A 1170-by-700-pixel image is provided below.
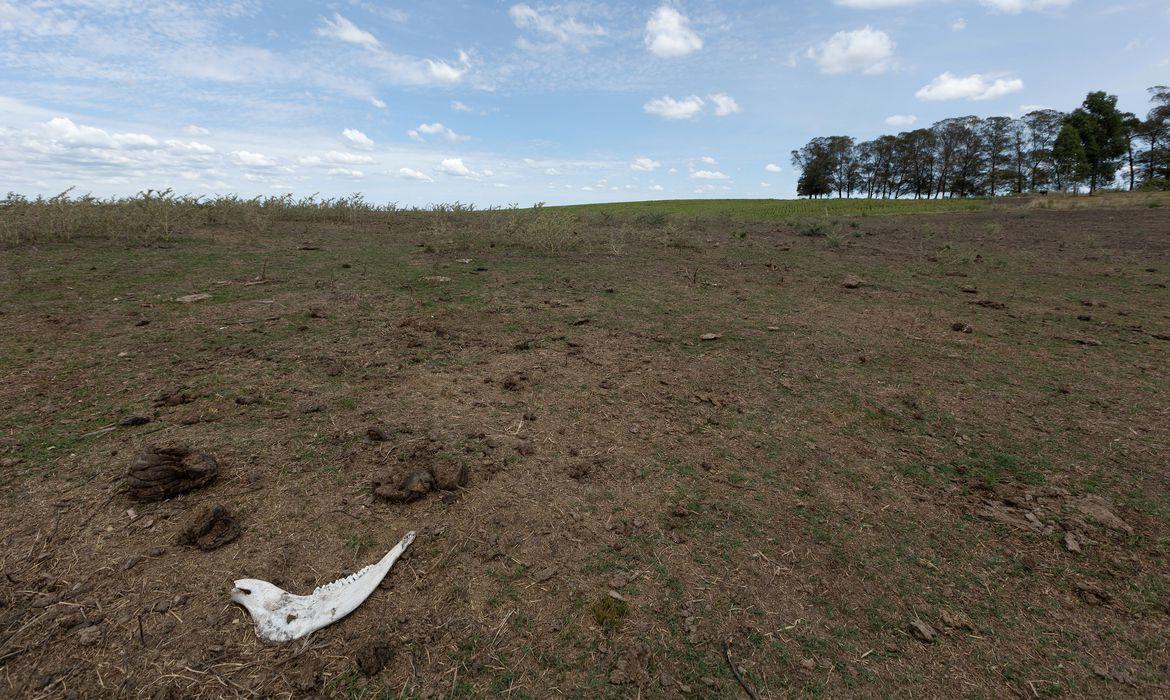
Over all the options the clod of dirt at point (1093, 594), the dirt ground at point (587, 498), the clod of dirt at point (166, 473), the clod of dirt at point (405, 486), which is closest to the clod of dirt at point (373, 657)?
the dirt ground at point (587, 498)

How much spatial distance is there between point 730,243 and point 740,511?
911 cm

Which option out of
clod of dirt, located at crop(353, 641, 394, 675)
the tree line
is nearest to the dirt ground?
clod of dirt, located at crop(353, 641, 394, 675)

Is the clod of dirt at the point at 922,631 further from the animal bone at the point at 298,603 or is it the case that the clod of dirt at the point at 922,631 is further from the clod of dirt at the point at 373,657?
the animal bone at the point at 298,603

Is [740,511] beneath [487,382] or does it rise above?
beneath

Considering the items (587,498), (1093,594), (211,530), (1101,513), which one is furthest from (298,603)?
A: (1101,513)

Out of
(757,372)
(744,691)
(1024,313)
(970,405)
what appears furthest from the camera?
(1024,313)

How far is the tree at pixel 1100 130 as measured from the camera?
114ft

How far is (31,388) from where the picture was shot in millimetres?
2945

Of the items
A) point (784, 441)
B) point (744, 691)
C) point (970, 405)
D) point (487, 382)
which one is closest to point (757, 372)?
point (784, 441)

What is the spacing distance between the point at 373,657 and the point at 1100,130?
5267 centimetres

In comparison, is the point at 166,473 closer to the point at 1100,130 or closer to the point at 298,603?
the point at 298,603

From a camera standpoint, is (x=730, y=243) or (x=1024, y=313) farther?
(x=730, y=243)

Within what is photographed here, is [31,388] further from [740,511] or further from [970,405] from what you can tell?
[970,405]

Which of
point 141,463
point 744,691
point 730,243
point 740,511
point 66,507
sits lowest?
point 744,691
